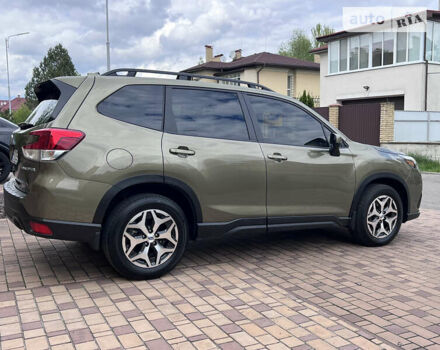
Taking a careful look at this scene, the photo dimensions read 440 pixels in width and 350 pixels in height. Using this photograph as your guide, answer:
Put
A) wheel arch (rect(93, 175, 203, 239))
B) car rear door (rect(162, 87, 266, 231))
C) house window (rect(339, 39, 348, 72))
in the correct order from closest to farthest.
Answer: wheel arch (rect(93, 175, 203, 239)) → car rear door (rect(162, 87, 266, 231)) → house window (rect(339, 39, 348, 72))

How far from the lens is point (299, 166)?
4973 millimetres

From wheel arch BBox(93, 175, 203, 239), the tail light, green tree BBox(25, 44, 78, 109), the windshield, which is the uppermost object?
green tree BBox(25, 44, 78, 109)

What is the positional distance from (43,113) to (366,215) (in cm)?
370

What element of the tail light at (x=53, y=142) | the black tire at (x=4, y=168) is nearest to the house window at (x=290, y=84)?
the black tire at (x=4, y=168)

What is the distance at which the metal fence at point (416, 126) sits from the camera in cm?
2106

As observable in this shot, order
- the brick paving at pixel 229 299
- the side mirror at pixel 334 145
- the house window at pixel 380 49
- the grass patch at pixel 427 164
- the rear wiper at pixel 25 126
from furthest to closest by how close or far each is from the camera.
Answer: the house window at pixel 380 49 → the grass patch at pixel 427 164 → the side mirror at pixel 334 145 → the rear wiper at pixel 25 126 → the brick paving at pixel 229 299

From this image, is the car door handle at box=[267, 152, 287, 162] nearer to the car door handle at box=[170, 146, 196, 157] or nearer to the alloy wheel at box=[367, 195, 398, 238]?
the car door handle at box=[170, 146, 196, 157]

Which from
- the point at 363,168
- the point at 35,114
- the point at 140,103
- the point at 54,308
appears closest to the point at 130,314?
the point at 54,308

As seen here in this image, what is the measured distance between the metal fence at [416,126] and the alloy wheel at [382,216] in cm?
1688

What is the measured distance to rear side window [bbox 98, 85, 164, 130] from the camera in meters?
4.22

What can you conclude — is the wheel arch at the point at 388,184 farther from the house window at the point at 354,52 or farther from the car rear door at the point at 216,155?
the house window at the point at 354,52

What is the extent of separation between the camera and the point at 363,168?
214 inches

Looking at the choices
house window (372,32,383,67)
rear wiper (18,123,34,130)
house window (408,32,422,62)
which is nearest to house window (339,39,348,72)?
house window (372,32,383,67)

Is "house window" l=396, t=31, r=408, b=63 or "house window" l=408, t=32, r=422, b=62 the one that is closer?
"house window" l=408, t=32, r=422, b=62
